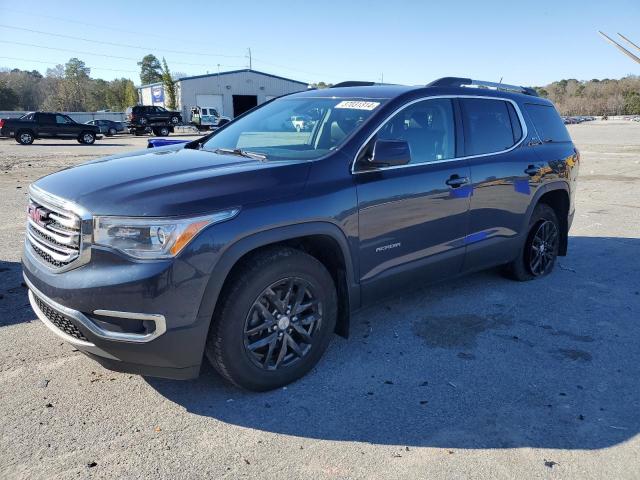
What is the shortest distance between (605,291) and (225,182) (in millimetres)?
4222

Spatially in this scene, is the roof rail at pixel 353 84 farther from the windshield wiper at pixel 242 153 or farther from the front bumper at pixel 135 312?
the front bumper at pixel 135 312

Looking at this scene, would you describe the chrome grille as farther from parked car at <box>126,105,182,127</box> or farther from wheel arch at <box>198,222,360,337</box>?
parked car at <box>126,105,182,127</box>

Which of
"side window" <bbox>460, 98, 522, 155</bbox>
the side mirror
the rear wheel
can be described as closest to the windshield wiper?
the side mirror

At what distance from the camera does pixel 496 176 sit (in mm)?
4531

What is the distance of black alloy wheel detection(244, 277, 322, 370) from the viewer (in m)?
3.09

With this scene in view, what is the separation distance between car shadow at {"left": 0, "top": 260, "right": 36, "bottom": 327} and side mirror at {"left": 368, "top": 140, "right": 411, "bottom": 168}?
304 cm

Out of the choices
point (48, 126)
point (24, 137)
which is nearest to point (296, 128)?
point (24, 137)

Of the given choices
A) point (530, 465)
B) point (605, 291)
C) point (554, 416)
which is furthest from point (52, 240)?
point (605, 291)

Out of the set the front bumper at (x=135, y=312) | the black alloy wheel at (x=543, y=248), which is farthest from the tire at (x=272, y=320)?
the black alloy wheel at (x=543, y=248)

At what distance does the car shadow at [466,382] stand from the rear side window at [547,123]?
170 centimetres

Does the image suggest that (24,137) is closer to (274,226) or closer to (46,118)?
(46,118)

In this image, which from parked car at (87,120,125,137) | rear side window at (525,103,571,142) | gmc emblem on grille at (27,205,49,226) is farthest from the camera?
parked car at (87,120,125,137)

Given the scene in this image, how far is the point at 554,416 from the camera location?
120 inches

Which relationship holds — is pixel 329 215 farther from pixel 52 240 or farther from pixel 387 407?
pixel 52 240
